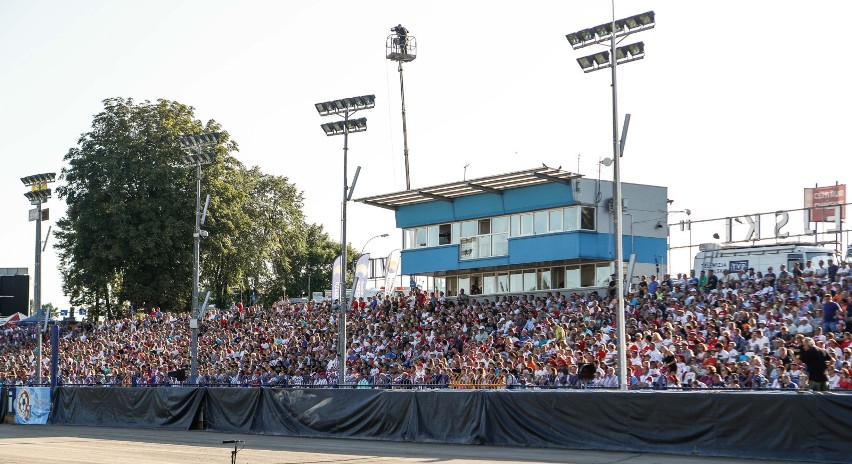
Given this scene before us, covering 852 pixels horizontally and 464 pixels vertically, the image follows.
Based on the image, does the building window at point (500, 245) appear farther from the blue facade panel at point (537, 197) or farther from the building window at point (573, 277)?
the building window at point (573, 277)

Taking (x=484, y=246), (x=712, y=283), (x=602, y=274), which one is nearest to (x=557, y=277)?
(x=602, y=274)

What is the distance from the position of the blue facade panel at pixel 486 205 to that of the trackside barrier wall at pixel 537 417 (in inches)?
609

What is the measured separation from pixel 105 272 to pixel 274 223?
62.5ft

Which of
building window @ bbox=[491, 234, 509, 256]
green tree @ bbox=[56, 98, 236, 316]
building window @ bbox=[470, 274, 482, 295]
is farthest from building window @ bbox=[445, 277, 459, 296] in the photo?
green tree @ bbox=[56, 98, 236, 316]

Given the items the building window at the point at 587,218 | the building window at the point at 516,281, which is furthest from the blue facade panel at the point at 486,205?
the building window at the point at 516,281

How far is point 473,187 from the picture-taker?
4028 cm

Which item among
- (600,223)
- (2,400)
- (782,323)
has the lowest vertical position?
(2,400)

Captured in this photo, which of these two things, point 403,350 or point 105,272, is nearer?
point 403,350

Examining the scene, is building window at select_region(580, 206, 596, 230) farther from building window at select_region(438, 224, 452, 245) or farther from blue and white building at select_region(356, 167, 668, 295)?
building window at select_region(438, 224, 452, 245)

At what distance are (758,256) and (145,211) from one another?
125 ft

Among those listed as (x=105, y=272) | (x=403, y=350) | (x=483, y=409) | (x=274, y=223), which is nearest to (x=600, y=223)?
(x=403, y=350)

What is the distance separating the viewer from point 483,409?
21.7m

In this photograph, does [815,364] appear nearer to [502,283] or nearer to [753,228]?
[753,228]

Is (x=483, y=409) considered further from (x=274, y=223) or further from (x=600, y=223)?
(x=274, y=223)
